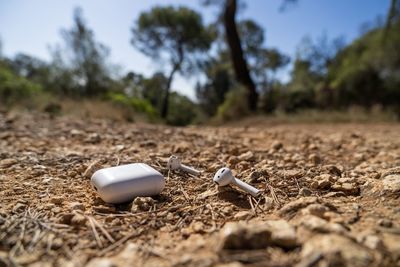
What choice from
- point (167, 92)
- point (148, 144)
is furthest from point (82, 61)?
point (148, 144)

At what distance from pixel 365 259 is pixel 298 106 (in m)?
10.6

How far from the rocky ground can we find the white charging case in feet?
0.15

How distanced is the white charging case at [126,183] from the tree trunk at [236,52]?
315 inches

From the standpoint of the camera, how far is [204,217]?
1.23 meters

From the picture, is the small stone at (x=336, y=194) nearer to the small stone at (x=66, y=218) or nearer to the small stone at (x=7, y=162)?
the small stone at (x=66, y=218)

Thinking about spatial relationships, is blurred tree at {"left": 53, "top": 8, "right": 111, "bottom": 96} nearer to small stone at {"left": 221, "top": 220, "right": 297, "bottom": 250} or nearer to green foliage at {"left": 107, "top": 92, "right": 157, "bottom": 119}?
green foliage at {"left": 107, "top": 92, "right": 157, "bottom": 119}

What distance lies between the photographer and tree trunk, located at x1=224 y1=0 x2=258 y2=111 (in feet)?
30.2

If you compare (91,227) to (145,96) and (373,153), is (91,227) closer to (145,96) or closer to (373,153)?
(373,153)

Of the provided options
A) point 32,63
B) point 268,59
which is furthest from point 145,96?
point 32,63

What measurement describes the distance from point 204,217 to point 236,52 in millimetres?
8737

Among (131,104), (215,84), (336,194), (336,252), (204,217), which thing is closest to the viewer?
(336,252)

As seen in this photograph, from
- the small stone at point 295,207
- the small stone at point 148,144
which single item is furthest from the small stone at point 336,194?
the small stone at point 148,144

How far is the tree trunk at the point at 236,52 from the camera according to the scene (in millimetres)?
9195

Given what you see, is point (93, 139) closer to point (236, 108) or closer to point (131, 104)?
point (236, 108)
